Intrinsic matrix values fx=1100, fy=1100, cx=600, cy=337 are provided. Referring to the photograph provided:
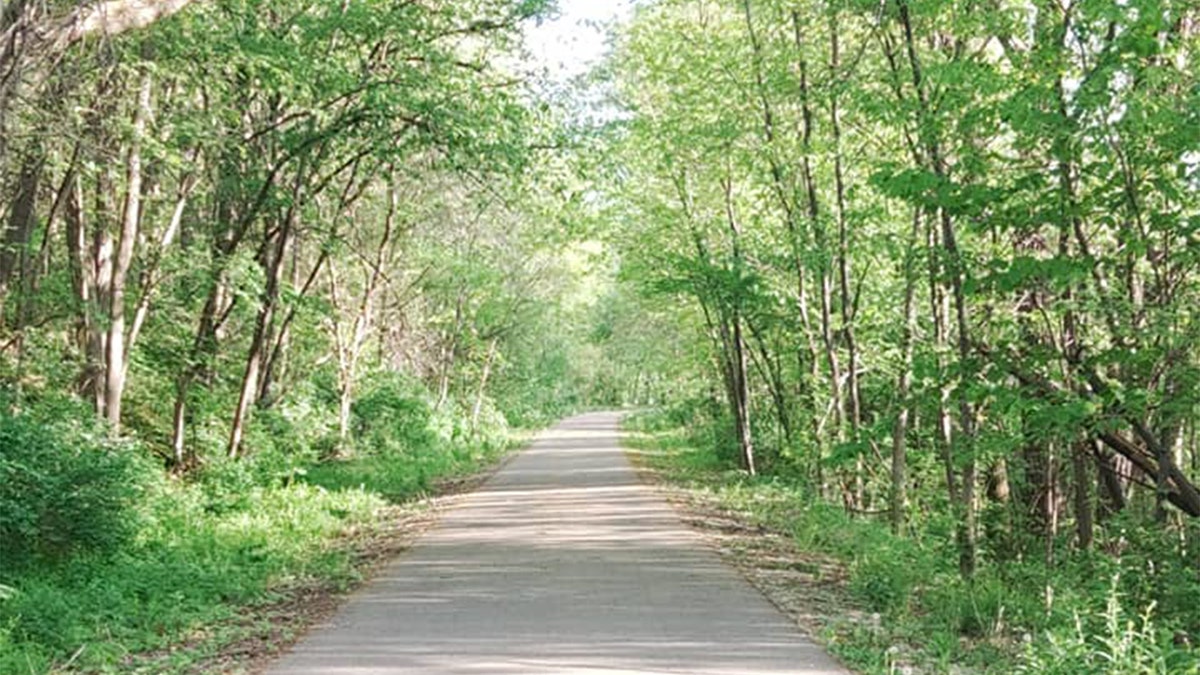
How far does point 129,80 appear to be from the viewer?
1371 centimetres

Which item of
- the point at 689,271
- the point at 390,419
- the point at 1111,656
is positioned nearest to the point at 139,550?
the point at 1111,656

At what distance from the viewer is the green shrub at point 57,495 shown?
10984mm

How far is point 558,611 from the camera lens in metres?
9.38

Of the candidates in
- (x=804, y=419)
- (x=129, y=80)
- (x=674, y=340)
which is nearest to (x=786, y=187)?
(x=804, y=419)

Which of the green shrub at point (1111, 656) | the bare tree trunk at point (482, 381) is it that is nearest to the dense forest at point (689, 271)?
the green shrub at point (1111, 656)

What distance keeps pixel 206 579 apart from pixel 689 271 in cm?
1243

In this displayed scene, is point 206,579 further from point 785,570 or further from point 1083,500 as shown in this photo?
point 1083,500

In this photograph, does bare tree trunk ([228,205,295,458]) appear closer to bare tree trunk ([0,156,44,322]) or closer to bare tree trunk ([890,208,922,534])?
bare tree trunk ([0,156,44,322])

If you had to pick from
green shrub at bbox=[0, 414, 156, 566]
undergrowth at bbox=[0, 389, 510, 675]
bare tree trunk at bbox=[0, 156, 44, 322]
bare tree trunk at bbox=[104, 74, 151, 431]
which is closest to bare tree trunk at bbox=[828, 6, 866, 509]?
undergrowth at bbox=[0, 389, 510, 675]

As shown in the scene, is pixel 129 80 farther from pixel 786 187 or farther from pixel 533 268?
pixel 533 268

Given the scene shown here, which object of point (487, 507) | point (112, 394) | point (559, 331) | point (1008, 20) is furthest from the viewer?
point (559, 331)

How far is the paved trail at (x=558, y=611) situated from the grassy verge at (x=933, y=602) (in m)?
0.48

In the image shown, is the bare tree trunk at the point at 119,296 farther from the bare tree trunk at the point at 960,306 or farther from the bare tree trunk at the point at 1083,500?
the bare tree trunk at the point at 1083,500

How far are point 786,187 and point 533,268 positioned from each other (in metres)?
20.3
